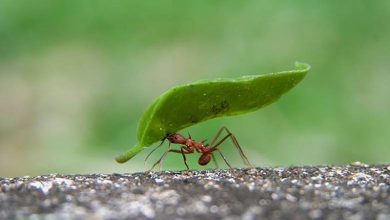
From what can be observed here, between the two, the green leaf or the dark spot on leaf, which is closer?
the green leaf

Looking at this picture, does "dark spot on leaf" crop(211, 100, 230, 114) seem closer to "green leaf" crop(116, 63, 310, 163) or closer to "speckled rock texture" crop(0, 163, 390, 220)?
"green leaf" crop(116, 63, 310, 163)

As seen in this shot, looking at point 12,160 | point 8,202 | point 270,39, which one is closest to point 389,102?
point 270,39

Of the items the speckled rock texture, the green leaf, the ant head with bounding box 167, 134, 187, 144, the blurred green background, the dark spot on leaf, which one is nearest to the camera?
the speckled rock texture

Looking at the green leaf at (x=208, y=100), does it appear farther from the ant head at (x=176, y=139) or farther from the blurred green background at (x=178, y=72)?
the blurred green background at (x=178, y=72)

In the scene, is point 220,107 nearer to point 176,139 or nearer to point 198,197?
point 198,197

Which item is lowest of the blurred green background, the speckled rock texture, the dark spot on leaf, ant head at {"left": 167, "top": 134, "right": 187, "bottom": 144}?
the speckled rock texture

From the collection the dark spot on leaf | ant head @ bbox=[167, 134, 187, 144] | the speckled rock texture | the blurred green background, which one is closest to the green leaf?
the dark spot on leaf
